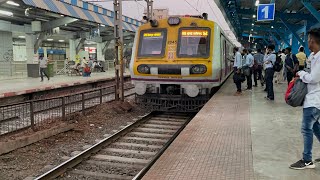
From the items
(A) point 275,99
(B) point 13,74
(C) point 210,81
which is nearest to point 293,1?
(A) point 275,99

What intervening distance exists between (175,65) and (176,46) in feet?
2.05

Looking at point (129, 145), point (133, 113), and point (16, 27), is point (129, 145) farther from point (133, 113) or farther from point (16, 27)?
point (16, 27)

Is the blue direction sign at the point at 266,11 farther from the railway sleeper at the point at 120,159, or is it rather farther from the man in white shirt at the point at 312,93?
the man in white shirt at the point at 312,93

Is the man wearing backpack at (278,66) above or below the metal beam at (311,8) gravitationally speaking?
below

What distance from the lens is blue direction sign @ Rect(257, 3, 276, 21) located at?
1580 cm

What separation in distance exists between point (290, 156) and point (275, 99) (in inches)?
225

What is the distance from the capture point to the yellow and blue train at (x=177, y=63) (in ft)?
29.1

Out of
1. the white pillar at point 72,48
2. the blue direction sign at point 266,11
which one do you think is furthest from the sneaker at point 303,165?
the white pillar at point 72,48

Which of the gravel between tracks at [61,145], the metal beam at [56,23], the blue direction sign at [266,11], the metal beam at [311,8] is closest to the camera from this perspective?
the gravel between tracks at [61,145]

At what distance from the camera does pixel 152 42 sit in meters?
9.54

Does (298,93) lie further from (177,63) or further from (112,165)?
(177,63)

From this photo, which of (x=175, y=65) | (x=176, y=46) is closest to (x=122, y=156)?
(x=175, y=65)

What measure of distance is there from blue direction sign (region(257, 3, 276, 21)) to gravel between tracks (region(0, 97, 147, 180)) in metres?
9.15

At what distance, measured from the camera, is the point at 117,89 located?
10898 millimetres
